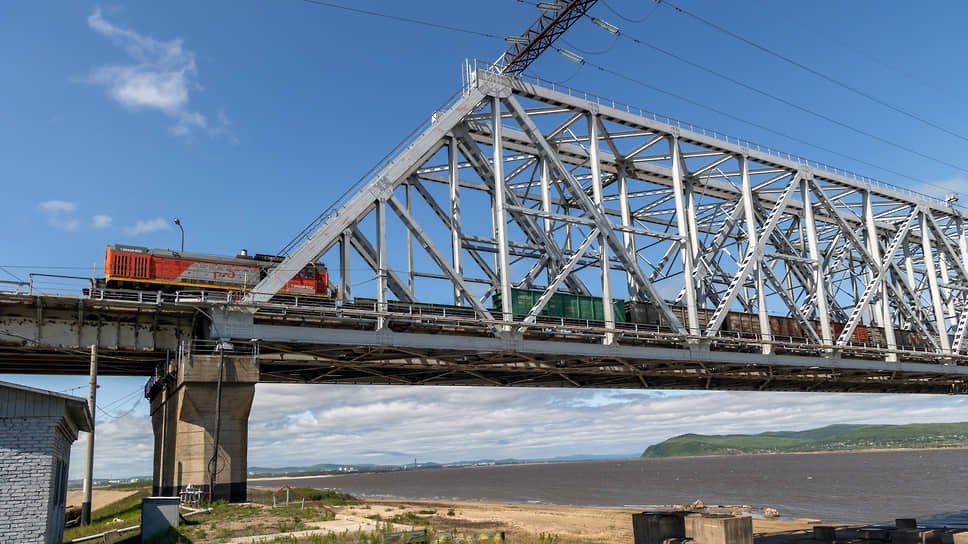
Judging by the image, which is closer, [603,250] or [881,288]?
[603,250]

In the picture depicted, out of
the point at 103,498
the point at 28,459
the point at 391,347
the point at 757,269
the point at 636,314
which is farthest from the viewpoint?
the point at 103,498

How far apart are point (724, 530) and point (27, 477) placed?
25.3m

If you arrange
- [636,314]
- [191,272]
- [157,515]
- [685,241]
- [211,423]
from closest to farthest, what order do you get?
[157,515], [211,423], [191,272], [636,314], [685,241]

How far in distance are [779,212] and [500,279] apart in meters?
28.3

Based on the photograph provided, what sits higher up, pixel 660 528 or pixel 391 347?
pixel 391 347

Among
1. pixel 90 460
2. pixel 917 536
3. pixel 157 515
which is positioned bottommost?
pixel 917 536

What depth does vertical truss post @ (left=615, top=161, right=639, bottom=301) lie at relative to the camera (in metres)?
52.3

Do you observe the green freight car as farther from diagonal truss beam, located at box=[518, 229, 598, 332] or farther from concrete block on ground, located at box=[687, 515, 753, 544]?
concrete block on ground, located at box=[687, 515, 753, 544]

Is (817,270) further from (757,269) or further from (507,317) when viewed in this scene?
(507,317)

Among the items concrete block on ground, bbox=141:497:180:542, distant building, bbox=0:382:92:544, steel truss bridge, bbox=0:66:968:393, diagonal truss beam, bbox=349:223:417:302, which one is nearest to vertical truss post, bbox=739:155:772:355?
steel truss bridge, bbox=0:66:968:393

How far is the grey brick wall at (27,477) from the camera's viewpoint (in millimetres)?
18969

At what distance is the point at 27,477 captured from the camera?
63.4 feet

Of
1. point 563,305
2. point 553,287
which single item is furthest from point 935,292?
point 553,287

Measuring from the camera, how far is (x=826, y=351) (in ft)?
185
